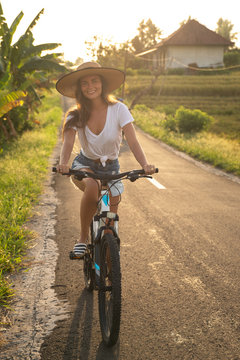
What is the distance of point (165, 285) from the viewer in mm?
4004

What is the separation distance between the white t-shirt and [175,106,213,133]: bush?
17.1 m

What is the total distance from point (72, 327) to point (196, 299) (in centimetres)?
123

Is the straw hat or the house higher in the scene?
the house

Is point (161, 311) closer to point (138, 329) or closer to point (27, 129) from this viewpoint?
point (138, 329)

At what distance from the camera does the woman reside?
3404mm

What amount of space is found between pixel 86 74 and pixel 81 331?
2.22m

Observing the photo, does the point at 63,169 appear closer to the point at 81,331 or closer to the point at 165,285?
the point at 81,331

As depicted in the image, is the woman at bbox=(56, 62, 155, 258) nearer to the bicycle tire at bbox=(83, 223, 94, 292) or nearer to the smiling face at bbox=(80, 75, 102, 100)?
the smiling face at bbox=(80, 75, 102, 100)

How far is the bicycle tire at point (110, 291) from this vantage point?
2742 mm

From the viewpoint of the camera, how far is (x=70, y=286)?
400cm

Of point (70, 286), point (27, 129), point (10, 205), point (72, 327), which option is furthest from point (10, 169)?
point (27, 129)

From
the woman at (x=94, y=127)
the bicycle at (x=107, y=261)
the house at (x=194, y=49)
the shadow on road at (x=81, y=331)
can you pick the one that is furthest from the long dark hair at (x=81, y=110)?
the house at (x=194, y=49)

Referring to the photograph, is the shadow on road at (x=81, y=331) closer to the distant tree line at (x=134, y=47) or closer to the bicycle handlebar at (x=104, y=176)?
the bicycle handlebar at (x=104, y=176)

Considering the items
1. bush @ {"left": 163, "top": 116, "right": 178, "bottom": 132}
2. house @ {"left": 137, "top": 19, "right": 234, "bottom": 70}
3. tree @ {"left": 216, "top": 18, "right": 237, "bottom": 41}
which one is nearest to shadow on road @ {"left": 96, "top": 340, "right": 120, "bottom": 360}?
bush @ {"left": 163, "top": 116, "right": 178, "bottom": 132}
